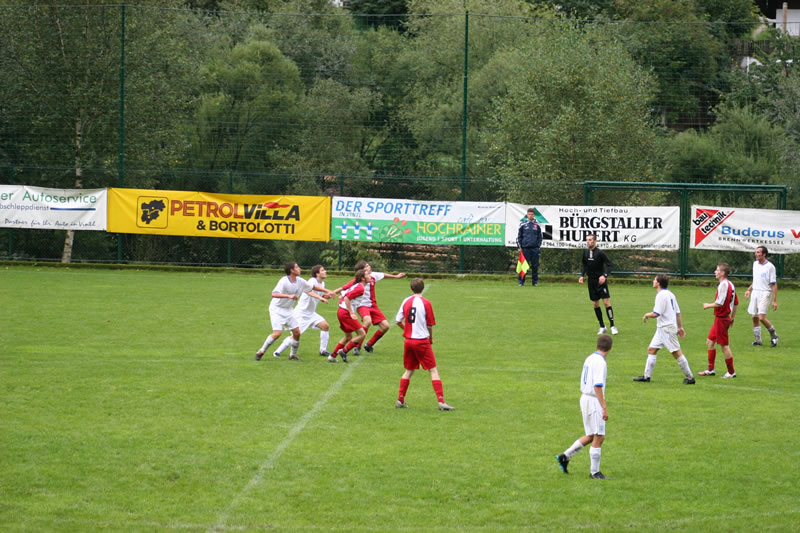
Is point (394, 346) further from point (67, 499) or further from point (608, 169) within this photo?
point (608, 169)

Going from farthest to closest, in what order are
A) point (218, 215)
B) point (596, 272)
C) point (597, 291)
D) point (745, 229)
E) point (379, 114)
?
point (379, 114), point (218, 215), point (745, 229), point (596, 272), point (597, 291)

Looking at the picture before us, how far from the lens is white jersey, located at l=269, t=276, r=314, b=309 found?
629 inches

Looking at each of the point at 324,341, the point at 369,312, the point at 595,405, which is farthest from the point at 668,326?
the point at 324,341

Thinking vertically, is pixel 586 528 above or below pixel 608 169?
below

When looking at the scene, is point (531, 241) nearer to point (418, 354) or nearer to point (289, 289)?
point (289, 289)

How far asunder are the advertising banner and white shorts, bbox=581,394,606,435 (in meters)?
21.7

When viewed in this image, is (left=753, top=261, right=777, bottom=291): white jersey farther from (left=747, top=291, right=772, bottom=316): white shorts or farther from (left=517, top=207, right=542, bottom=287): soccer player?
(left=517, top=207, right=542, bottom=287): soccer player

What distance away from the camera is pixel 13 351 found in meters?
16.3

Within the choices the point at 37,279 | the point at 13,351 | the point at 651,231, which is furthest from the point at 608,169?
the point at 13,351

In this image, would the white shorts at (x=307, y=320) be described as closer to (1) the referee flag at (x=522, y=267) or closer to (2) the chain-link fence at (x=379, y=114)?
(1) the referee flag at (x=522, y=267)

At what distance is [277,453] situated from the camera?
10422 millimetres

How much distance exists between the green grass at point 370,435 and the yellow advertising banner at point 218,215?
1155cm

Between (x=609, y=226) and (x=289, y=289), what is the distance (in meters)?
17.1

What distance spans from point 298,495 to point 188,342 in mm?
9188
